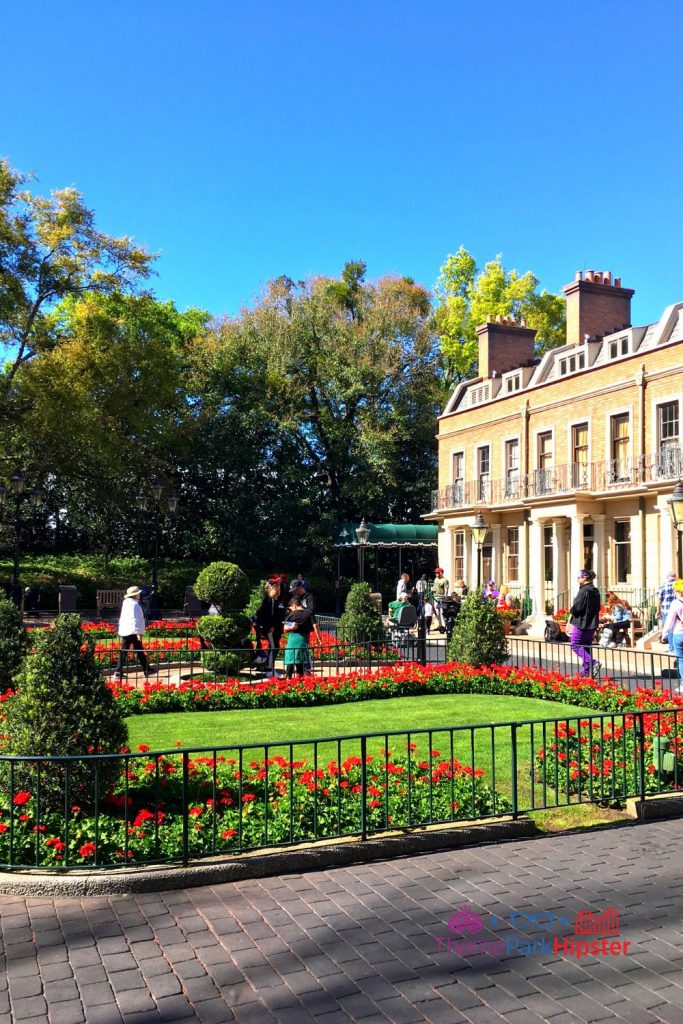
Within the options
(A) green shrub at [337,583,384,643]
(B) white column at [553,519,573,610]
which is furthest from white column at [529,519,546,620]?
(A) green shrub at [337,583,384,643]

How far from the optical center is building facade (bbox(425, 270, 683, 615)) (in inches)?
907

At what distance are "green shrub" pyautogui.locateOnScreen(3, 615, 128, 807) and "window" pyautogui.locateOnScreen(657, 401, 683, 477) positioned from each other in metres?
19.0

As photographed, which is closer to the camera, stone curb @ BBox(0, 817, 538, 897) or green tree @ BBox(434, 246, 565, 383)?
stone curb @ BBox(0, 817, 538, 897)

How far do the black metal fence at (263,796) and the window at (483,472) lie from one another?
24029mm

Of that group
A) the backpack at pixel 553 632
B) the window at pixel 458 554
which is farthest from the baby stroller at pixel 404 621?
the window at pixel 458 554

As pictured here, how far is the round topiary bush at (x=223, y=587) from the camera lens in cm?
1669

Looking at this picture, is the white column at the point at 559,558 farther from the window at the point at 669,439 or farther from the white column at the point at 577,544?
the window at the point at 669,439

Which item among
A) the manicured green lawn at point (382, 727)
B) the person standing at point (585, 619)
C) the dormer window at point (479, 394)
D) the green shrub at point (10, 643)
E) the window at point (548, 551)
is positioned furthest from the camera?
the dormer window at point (479, 394)

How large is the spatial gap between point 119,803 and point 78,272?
2724 cm

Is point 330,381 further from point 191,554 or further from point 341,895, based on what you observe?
point 341,895

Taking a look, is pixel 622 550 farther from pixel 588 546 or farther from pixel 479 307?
pixel 479 307

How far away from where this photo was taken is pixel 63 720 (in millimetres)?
6168

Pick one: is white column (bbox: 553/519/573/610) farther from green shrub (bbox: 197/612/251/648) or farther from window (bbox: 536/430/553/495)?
green shrub (bbox: 197/612/251/648)

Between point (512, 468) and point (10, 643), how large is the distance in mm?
21880
